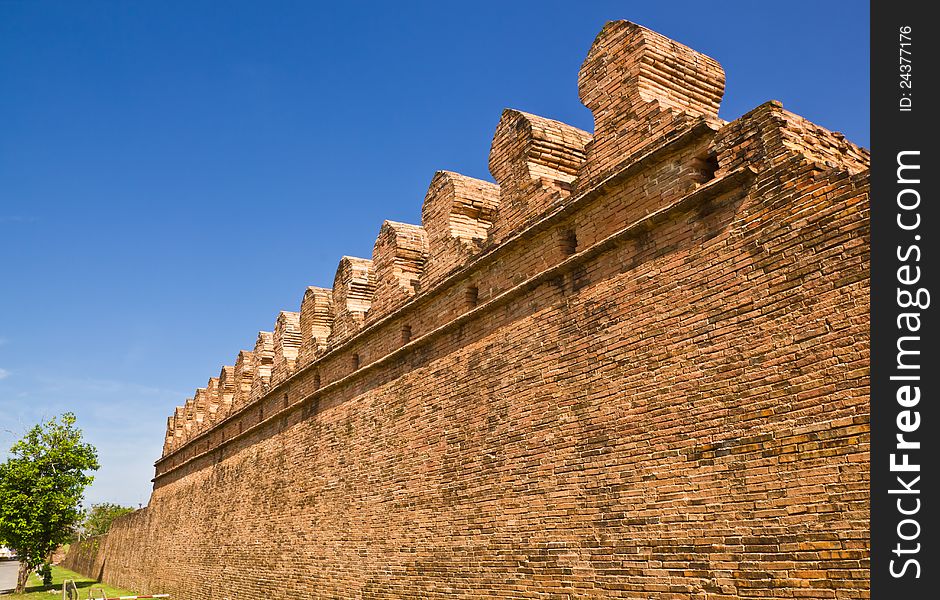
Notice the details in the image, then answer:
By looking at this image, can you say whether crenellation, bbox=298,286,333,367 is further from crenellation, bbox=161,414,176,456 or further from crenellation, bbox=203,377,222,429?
crenellation, bbox=161,414,176,456

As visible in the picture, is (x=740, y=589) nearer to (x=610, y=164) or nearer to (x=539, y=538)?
(x=539, y=538)

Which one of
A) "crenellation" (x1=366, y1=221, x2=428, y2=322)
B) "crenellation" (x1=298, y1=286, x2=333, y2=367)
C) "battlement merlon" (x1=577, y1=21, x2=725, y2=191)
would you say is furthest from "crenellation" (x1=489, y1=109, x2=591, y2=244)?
"crenellation" (x1=298, y1=286, x2=333, y2=367)

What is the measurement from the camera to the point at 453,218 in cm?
811

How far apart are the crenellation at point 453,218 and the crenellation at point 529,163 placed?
68 cm

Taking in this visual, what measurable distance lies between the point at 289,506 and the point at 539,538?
19.7 feet

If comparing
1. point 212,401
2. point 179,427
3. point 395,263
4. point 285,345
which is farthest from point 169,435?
point 395,263

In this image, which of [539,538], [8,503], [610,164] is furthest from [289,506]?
[8,503]

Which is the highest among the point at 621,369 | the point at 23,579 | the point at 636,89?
the point at 636,89

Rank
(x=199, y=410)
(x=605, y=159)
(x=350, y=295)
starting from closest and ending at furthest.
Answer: (x=605, y=159)
(x=350, y=295)
(x=199, y=410)

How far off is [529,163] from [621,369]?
2291 millimetres

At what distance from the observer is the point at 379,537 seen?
8359 mm

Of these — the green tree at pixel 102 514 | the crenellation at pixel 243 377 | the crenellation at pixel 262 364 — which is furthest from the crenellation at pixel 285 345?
the green tree at pixel 102 514

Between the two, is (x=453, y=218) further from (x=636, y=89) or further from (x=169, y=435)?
(x=169, y=435)

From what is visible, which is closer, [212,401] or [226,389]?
[226,389]
